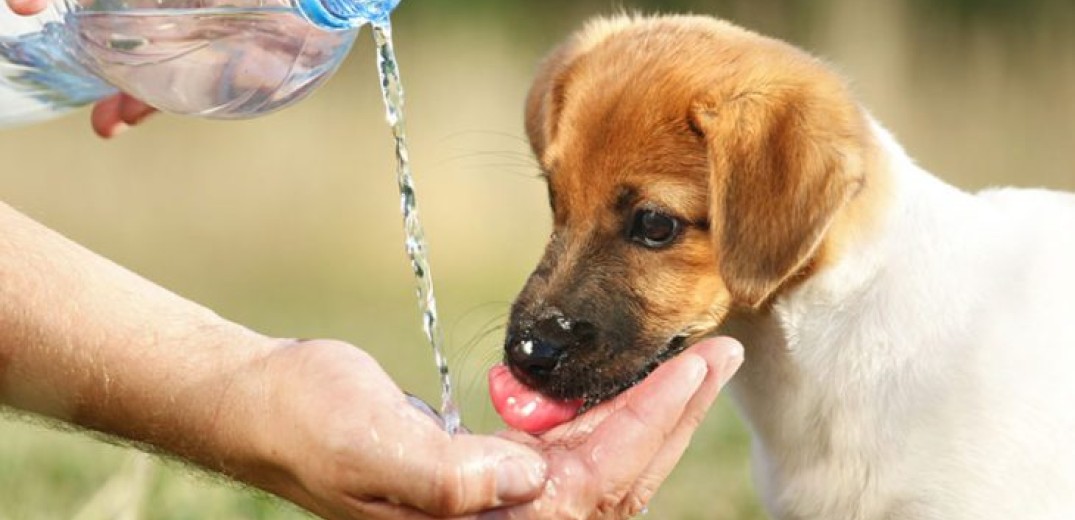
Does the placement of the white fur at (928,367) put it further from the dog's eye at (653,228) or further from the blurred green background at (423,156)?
the blurred green background at (423,156)

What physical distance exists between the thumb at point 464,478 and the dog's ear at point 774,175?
86 centimetres

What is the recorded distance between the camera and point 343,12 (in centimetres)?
376

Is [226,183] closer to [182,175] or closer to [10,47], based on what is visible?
[182,175]

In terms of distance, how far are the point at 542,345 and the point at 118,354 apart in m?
0.82

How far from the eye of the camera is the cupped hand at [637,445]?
3420 mm

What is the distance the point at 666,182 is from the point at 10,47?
4.55 feet

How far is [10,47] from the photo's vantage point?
421 cm

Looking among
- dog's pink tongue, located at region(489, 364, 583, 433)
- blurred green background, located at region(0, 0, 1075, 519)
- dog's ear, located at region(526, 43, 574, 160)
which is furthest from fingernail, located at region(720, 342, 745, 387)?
blurred green background, located at region(0, 0, 1075, 519)


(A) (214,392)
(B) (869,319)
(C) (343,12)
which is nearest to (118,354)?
(A) (214,392)

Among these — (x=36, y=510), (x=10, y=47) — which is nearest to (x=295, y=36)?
(x=10, y=47)

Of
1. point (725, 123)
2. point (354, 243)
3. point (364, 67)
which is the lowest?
point (354, 243)

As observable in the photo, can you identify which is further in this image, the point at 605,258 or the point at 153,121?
the point at 153,121

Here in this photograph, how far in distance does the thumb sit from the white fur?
935 millimetres

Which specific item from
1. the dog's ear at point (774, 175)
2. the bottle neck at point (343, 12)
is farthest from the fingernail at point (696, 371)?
the bottle neck at point (343, 12)
